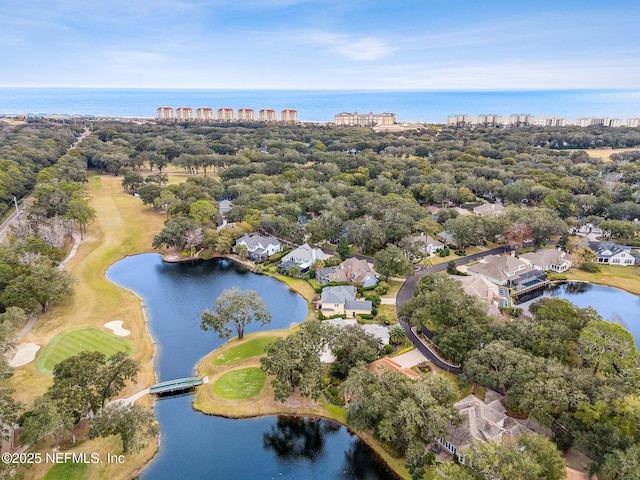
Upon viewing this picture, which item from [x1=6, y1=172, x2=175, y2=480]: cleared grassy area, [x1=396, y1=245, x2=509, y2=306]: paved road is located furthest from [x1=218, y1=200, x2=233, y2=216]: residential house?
[x1=396, y1=245, x2=509, y2=306]: paved road

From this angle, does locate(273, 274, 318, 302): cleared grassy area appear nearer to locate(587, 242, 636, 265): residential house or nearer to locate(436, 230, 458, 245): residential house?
locate(436, 230, 458, 245): residential house

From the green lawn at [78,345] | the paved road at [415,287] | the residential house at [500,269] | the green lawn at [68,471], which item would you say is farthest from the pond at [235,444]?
Result: the residential house at [500,269]

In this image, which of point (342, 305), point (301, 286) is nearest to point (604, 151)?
point (301, 286)

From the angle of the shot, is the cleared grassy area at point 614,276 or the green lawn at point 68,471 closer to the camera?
the green lawn at point 68,471

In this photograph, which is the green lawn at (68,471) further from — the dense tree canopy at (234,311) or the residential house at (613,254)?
the residential house at (613,254)

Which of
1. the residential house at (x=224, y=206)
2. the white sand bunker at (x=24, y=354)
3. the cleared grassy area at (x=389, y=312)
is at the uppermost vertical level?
the residential house at (x=224, y=206)

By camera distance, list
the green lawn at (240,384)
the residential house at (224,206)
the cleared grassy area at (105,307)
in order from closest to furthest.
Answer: the cleared grassy area at (105,307) → the green lawn at (240,384) → the residential house at (224,206)

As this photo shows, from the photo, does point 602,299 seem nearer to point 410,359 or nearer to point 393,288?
point 393,288
